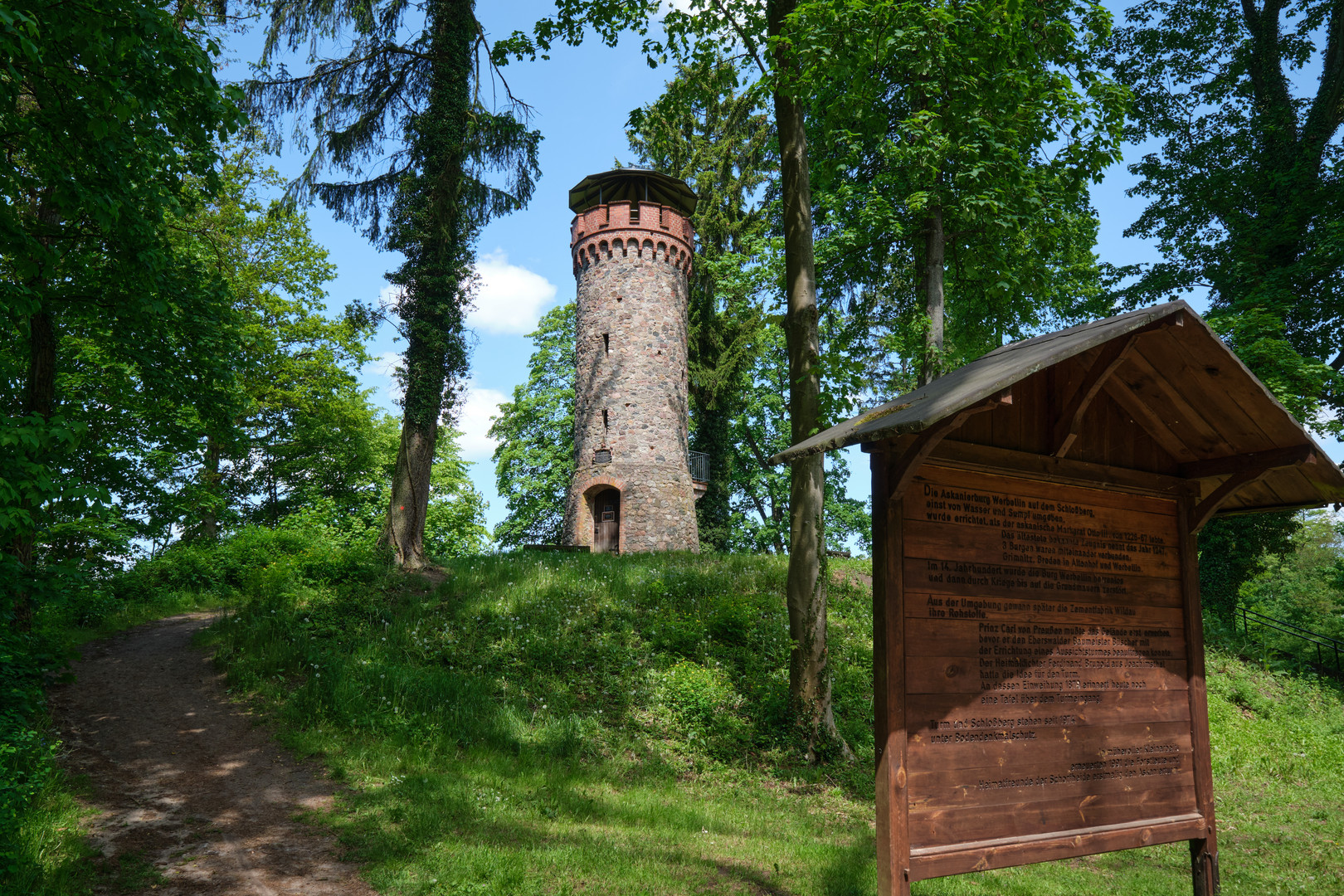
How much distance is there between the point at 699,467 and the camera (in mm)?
25078

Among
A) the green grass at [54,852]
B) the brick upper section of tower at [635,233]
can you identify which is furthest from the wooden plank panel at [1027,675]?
the brick upper section of tower at [635,233]

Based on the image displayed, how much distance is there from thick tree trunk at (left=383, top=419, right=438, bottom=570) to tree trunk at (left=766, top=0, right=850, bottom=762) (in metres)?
7.72

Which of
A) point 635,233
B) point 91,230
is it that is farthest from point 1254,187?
point 91,230

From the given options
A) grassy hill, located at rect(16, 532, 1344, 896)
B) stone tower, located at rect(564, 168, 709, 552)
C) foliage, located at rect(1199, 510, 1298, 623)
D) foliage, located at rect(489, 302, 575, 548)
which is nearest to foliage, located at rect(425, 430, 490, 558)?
foliage, located at rect(489, 302, 575, 548)

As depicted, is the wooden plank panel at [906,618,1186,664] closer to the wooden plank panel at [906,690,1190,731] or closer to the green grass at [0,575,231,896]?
the wooden plank panel at [906,690,1190,731]

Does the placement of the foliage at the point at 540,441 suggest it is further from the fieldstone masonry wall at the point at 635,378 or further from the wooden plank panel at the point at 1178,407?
the wooden plank panel at the point at 1178,407

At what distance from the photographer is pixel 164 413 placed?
36.9ft

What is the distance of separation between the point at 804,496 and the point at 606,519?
14623mm

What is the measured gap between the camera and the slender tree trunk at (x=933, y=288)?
1054 cm

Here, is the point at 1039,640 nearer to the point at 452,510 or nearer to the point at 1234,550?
the point at 1234,550

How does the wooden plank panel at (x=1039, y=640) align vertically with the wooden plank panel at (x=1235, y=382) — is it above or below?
below

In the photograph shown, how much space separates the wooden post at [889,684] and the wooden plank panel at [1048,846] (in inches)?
5.1

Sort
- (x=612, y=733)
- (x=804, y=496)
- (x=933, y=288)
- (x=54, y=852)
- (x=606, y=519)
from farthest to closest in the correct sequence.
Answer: (x=606, y=519) → (x=933, y=288) → (x=804, y=496) → (x=612, y=733) → (x=54, y=852)

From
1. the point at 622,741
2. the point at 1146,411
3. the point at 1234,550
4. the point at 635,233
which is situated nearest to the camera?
the point at 1146,411
